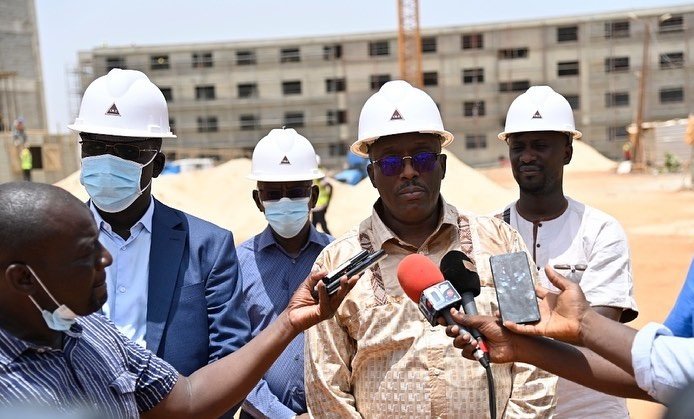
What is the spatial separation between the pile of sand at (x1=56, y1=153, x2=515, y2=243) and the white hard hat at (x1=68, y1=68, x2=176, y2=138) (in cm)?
1626

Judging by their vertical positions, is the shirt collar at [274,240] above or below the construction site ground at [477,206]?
above

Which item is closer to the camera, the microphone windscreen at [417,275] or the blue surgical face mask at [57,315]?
the blue surgical face mask at [57,315]

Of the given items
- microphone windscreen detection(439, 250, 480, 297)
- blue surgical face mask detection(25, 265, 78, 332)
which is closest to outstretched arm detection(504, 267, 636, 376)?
microphone windscreen detection(439, 250, 480, 297)

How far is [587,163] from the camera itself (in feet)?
167

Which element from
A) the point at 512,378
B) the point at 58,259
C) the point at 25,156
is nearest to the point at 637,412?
the point at 512,378

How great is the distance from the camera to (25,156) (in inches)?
1152

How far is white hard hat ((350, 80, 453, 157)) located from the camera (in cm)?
346

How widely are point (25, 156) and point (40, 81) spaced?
1858cm

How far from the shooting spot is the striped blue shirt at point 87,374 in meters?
2.15

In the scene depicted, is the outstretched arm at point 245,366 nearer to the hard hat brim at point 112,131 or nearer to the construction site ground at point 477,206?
the hard hat brim at point 112,131

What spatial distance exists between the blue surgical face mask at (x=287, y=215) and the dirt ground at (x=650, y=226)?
259cm

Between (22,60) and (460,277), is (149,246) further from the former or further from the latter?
(22,60)

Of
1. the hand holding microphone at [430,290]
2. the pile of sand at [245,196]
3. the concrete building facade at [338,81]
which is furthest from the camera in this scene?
the concrete building facade at [338,81]

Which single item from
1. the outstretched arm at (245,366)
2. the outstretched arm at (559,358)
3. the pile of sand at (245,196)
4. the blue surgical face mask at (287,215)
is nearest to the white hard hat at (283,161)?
the blue surgical face mask at (287,215)
